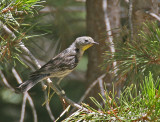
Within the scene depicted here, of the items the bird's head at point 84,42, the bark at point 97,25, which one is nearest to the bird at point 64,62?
the bird's head at point 84,42

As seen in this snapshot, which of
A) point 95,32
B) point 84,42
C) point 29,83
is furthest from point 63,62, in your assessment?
point 95,32

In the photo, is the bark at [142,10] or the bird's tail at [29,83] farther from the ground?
the bark at [142,10]

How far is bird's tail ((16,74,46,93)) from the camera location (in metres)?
3.10

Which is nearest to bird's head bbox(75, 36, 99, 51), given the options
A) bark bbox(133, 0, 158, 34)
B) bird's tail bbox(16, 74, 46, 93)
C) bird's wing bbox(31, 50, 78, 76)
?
bird's wing bbox(31, 50, 78, 76)

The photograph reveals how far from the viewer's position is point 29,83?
3191mm

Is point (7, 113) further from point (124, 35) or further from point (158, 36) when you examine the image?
point (158, 36)

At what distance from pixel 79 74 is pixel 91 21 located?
1651 millimetres

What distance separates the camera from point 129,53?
2.74 metres

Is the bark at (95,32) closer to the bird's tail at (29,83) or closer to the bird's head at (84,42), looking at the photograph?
the bird's head at (84,42)

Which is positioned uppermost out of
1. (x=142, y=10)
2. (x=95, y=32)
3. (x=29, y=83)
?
(x=142, y=10)

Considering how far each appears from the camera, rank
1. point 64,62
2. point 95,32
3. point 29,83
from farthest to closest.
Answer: point 95,32 < point 64,62 < point 29,83

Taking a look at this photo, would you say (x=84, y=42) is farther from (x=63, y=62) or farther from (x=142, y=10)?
(x=142, y=10)

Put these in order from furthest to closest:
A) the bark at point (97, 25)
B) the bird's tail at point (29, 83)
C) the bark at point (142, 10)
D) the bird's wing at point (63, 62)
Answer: the bark at point (97, 25) → the bird's wing at point (63, 62) → the bark at point (142, 10) → the bird's tail at point (29, 83)

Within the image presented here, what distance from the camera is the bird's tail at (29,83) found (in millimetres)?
3100
